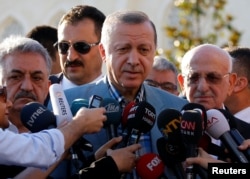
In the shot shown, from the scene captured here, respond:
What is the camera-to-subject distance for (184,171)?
462cm

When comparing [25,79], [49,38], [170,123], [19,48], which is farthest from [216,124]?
[49,38]

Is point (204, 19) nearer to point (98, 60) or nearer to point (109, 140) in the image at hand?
A: point (98, 60)

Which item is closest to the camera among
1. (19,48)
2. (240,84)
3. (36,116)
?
(36,116)

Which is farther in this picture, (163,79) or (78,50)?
(163,79)

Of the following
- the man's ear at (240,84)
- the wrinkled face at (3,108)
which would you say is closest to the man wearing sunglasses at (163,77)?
the man's ear at (240,84)

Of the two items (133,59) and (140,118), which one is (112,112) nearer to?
(140,118)

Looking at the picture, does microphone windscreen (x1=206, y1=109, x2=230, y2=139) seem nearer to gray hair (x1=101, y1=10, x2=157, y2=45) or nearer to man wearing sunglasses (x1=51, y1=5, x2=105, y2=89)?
gray hair (x1=101, y1=10, x2=157, y2=45)

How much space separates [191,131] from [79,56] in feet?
8.30

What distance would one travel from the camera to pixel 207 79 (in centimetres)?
548

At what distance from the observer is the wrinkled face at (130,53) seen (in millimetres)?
5051

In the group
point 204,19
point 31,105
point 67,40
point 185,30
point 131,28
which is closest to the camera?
point 31,105

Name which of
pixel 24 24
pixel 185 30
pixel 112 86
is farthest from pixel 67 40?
pixel 24 24

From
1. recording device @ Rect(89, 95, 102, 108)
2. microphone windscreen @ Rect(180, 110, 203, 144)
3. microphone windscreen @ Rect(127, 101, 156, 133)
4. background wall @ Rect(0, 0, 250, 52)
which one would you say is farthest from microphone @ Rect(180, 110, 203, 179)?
background wall @ Rect(0, 0, 250, 52)

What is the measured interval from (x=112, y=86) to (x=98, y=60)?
62.2 inches
